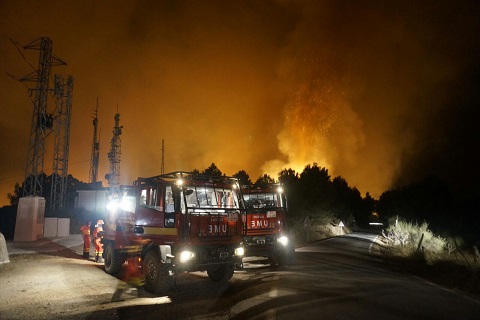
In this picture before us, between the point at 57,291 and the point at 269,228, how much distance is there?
23.7 feet

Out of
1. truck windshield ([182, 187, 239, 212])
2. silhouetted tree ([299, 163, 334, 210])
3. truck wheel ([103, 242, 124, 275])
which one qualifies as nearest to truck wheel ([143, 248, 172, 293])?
truck windshield ([182, 187, 239, 212])

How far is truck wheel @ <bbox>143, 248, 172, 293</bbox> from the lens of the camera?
9578mm

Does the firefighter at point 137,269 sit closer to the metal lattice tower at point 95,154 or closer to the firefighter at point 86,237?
the firefighter at point 86,237

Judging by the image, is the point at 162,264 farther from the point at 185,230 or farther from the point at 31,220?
the point at 31,220

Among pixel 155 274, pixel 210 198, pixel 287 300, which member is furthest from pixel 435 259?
pixel 155 274

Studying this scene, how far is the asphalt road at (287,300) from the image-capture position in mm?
7477

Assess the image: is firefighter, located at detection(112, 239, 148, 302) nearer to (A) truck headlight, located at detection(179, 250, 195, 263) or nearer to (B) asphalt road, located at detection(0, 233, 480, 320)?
(B) asphalt road, located at detection(0, 233, 480, 320)

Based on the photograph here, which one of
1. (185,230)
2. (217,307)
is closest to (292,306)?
(217,307)

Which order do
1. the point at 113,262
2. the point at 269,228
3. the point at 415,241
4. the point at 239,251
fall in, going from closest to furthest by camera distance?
the point at 239,251, the point at 113,262, the point at 269,228, the point at 415,241

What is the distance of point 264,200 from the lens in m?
14.9

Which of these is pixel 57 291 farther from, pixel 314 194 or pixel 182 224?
pixel 314 194

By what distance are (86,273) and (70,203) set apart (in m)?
53.3

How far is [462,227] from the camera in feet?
186

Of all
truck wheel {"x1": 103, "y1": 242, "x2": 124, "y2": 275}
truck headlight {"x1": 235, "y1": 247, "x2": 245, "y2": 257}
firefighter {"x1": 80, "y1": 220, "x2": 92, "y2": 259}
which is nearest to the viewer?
truck headlight {"x1": 235, "y1": 247, "x2": 245, "y2": 257}
